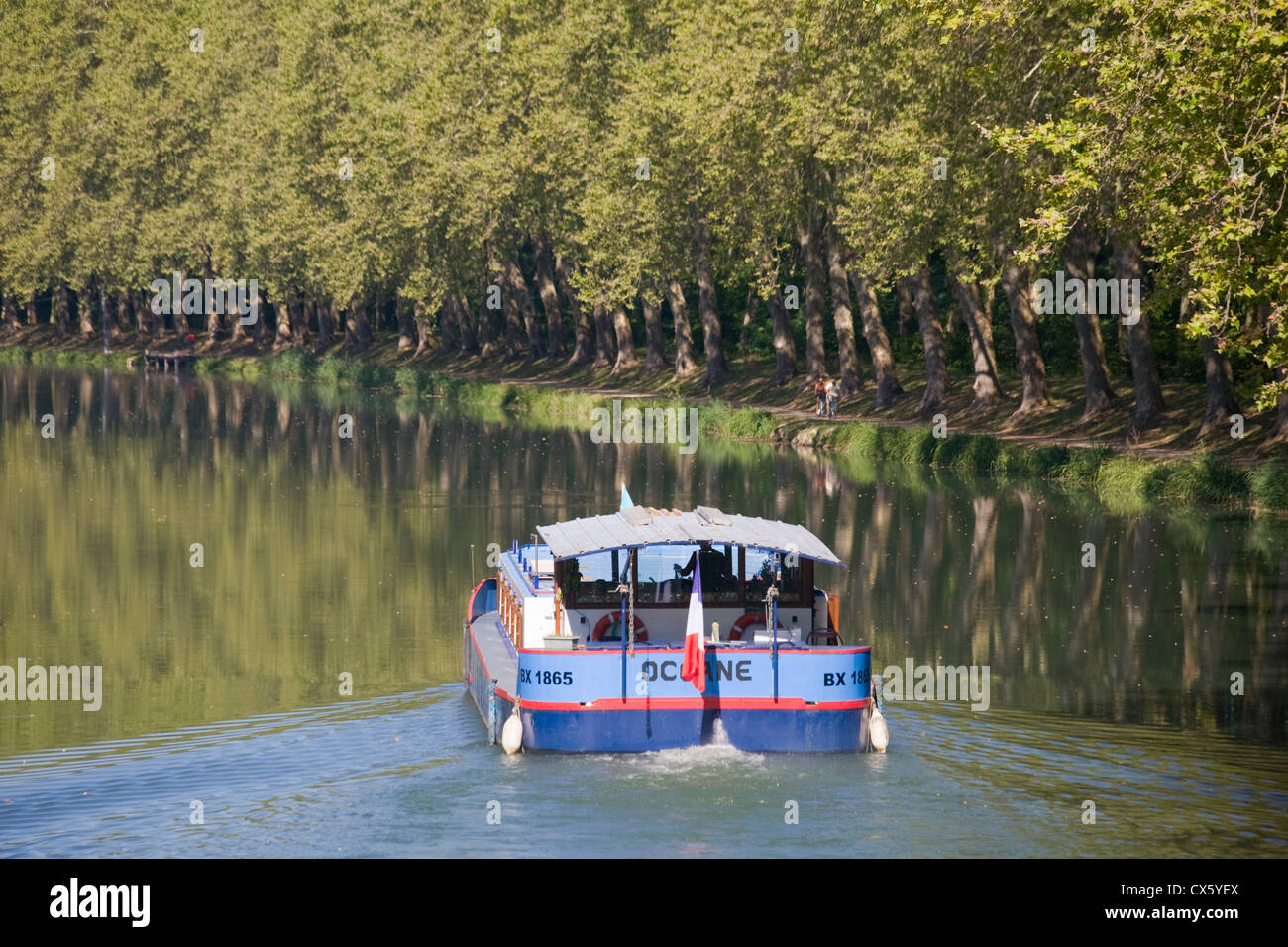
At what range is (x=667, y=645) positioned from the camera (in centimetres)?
2339

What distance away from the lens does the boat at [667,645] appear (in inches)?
890

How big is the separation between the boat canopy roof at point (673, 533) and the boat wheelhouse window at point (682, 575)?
244 mm

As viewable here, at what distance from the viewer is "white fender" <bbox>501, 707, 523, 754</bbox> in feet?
75.2

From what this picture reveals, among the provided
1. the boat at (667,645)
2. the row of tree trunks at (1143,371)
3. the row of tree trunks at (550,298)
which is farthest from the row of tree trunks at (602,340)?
the boat at (667,645)

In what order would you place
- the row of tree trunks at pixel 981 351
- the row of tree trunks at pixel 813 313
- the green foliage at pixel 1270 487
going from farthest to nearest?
the row of tree trunks at pixel 813 313, the row of tree trunks at pixel 981 351, the green foliage at pixel 1270 487

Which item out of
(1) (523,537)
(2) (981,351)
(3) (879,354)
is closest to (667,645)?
(1) (523,537)

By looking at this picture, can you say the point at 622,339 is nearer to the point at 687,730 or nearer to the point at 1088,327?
the point at 1088,327

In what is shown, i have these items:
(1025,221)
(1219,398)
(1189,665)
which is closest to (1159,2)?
(1025,221)

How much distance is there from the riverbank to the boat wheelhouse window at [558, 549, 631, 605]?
81.9ft

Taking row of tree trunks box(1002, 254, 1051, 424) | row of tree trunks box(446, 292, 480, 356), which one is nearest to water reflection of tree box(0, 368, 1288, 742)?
row of tree trunks box(1002, 254, 1051, 424)

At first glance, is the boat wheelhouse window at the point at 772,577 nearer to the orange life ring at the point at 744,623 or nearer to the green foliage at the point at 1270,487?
the orange life ring at the point at 744,623

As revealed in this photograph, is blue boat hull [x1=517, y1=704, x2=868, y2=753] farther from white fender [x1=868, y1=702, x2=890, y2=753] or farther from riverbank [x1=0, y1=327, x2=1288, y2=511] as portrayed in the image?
riverbank [x1=0, y1=327, x2=1288, y2=511]

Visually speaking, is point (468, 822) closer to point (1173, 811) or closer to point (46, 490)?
point (1173, 811)

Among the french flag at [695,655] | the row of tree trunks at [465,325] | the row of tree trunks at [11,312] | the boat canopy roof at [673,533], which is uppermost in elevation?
the row of tree trunks at [11,312]
